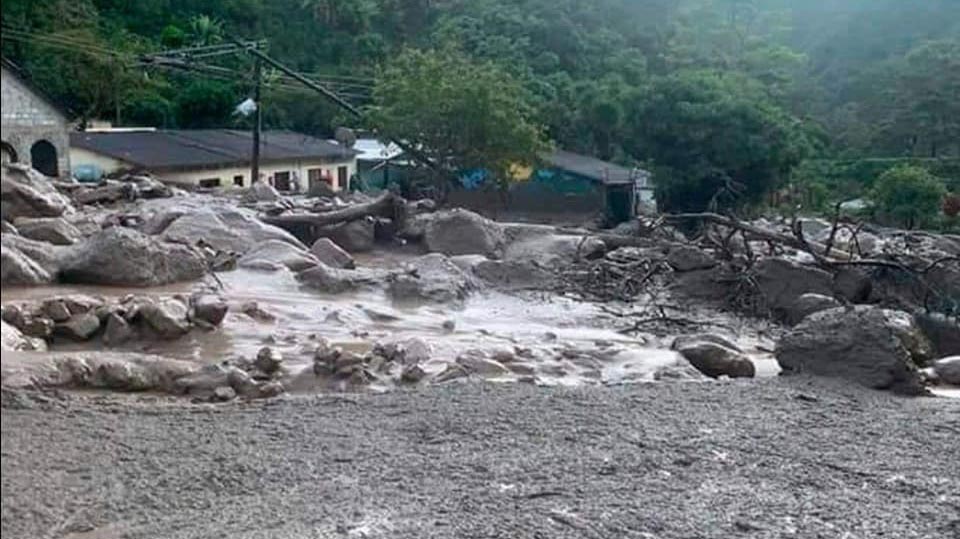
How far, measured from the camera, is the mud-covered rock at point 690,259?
1573 centimetres

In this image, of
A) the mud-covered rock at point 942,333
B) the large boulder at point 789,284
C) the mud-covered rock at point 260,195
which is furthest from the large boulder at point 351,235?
the mud-covered rock at point 942,333

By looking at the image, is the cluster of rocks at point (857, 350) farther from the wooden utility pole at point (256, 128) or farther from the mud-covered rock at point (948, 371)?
the wooden utility pole at point (256, 128)

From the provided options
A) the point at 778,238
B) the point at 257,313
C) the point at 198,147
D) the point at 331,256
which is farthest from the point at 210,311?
the point at 198,147

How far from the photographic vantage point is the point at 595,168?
28.2 m

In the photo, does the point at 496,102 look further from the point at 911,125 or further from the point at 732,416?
the point at 732,416

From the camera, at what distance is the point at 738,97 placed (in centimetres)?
2411

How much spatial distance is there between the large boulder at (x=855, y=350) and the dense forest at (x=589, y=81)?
15.9 ft

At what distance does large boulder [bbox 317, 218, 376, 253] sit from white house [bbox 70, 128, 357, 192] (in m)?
7.87

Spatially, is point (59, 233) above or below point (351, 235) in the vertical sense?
above

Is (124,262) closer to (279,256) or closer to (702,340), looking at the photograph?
(279,256)

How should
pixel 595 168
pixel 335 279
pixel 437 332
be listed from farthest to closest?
1. pixel 595 168
2. pixel 335 279
3. pixel 437 332

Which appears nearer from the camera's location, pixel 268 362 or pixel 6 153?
pixel 6 153

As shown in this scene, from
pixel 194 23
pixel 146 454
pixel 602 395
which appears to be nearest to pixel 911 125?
pixel 602 395

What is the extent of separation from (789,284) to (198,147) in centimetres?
1707
